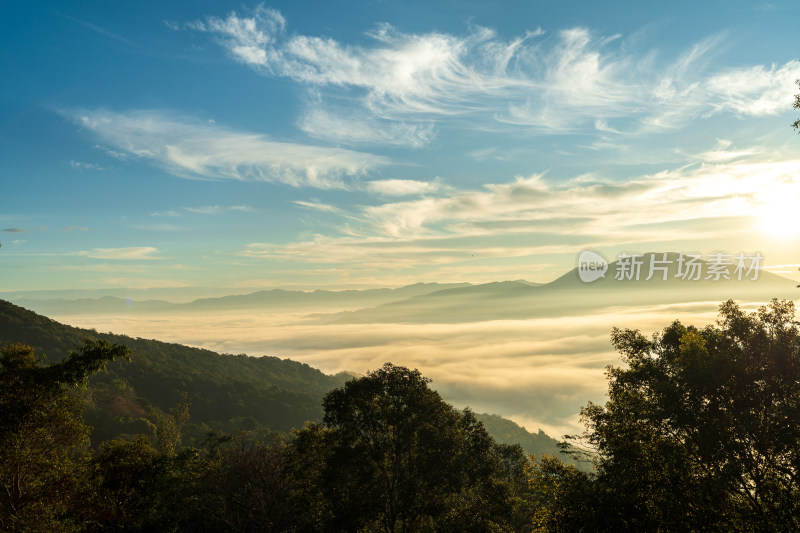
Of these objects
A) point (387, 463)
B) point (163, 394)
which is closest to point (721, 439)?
point (387, 463)

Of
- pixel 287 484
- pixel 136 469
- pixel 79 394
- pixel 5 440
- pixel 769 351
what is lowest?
pixel 287 484

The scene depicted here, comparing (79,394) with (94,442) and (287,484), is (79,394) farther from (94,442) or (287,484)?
(94,442)

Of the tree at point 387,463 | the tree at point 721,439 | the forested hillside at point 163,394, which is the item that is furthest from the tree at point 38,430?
the forested hillside at point 163,394

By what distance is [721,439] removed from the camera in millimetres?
12539

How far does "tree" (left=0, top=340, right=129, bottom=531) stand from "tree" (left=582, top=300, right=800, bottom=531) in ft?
59.7

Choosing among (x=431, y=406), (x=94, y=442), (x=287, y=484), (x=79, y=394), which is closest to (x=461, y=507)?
(x=431, y=406)

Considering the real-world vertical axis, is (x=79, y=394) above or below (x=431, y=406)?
above

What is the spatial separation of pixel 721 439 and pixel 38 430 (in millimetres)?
23106

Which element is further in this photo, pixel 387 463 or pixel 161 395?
pixel 161 395

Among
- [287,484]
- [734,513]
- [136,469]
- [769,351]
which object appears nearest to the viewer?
[734,513]

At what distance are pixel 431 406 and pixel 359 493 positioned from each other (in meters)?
5.47

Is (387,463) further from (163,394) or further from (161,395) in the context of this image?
(163,394)

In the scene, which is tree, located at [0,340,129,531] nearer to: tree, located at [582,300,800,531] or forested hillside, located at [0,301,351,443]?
tree, located at [582,300,800,531]

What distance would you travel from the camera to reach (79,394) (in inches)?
651
